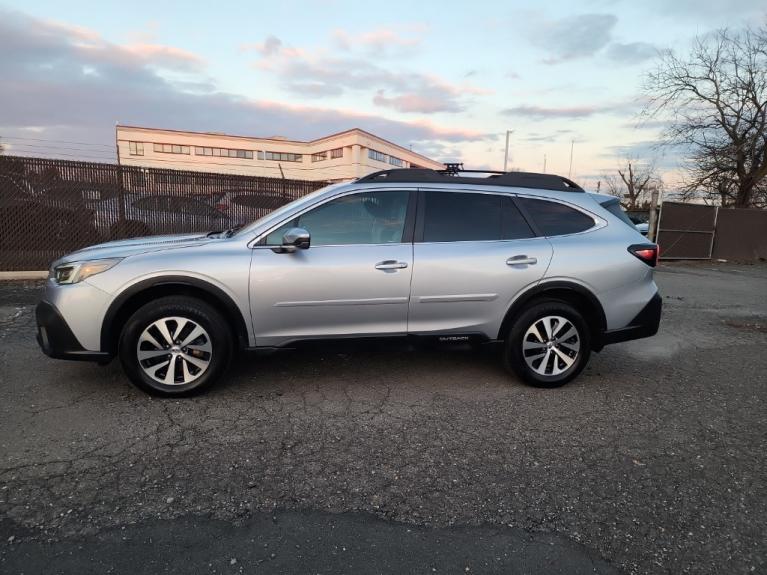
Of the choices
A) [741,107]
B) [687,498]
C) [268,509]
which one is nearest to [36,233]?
[268,509]

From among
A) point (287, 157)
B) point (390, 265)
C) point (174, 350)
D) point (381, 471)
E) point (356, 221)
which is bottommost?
point (381, 471)

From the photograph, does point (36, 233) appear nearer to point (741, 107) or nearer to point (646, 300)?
point (646, 300)

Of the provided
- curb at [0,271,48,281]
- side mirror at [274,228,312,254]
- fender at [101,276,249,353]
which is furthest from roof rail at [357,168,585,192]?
curb at [0,271,48,281]

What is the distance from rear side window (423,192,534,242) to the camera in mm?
4086

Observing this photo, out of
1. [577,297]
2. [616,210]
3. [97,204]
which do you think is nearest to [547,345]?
[577,297]

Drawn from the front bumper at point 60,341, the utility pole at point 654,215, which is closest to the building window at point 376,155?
the utility pole at point 654,215

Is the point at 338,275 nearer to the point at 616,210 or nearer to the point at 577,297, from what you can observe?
the point at 577,297

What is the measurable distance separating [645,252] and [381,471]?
298cm

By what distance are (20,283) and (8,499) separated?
7861 millimetres

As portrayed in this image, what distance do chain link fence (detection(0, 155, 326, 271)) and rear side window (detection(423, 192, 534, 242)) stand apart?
24.5ft

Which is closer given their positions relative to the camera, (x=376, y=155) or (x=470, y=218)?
(x=470, y=218)

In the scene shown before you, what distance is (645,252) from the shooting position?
427 cm

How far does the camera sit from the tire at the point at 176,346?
365 centimetres

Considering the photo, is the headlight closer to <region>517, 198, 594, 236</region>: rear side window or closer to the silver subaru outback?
the silver subaru outback
